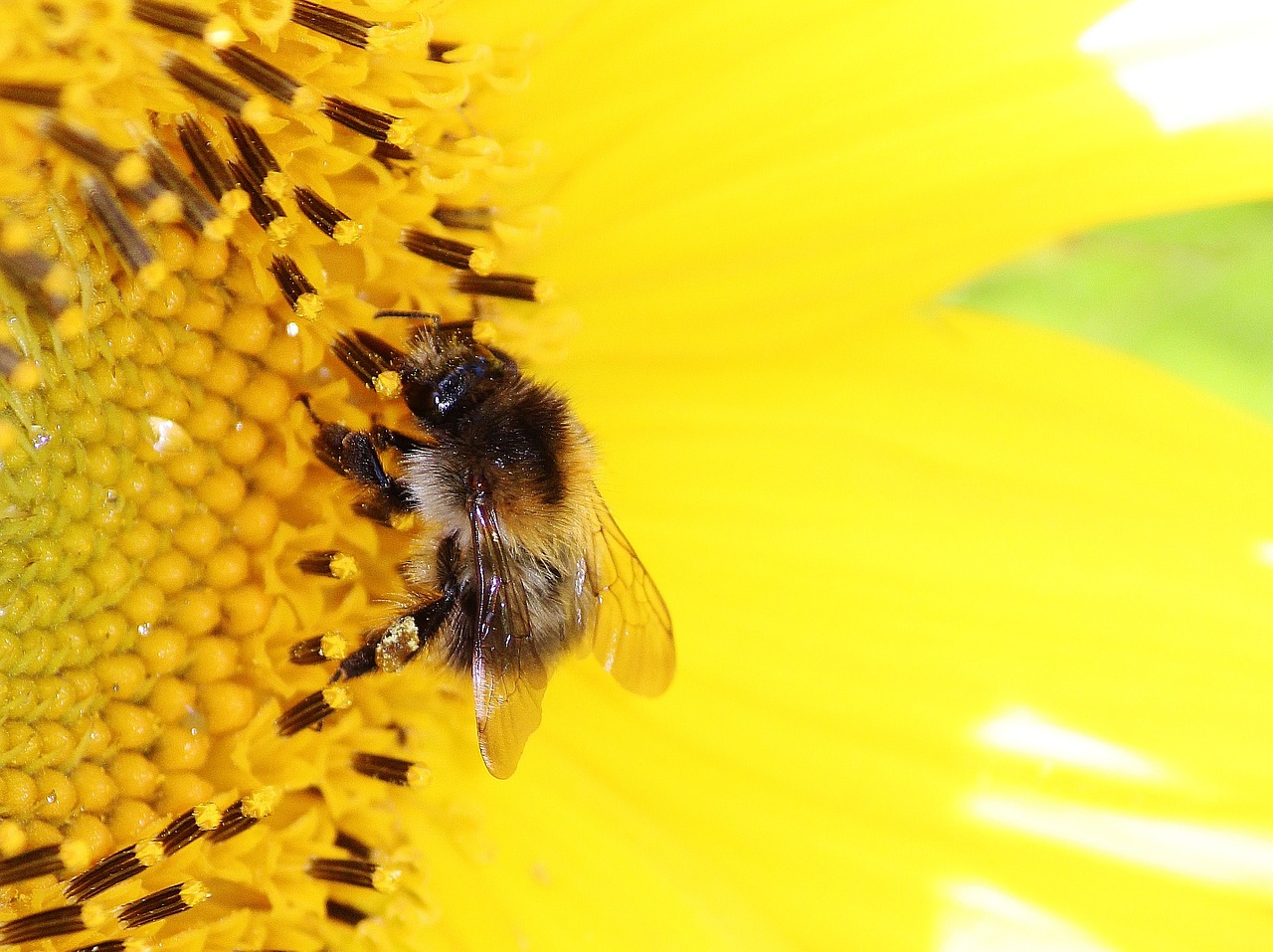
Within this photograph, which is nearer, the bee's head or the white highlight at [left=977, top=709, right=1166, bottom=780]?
the bee's head

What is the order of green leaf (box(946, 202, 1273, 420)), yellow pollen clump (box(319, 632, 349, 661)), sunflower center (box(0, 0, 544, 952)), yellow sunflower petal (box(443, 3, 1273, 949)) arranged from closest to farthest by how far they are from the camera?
sunflower center (box(0, 0, 544, 952)) < yellow pollen clump (box(319, 632, 349, 661)) < yellow sunflower petal (box(443, 3, 1273, 949)) < green leaf (box(946, 202, 1273, 420))

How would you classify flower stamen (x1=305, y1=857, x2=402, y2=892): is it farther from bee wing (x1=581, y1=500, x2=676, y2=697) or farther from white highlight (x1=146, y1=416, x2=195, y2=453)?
white highlight (x1=146, y1=416, x2=195, y2=453)

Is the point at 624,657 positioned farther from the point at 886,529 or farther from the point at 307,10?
the point at 307,10

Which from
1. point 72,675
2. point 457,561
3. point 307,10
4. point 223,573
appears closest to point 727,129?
point 307,10

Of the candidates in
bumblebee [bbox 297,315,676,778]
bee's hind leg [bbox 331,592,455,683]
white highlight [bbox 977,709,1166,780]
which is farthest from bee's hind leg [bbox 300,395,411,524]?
white highlight [bbox 977,709,1166,780]

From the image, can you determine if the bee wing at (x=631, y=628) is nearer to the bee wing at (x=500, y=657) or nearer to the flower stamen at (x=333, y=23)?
the bee wing at (x=500, y=657)

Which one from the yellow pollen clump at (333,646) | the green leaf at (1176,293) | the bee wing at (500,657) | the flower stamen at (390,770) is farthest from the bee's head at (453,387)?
the green leaf at (1176,293)
